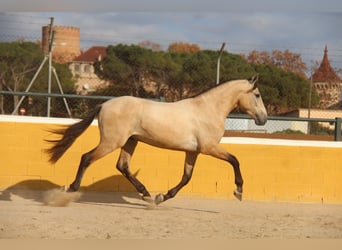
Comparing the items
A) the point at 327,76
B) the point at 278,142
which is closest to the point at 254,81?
the point at 327,76

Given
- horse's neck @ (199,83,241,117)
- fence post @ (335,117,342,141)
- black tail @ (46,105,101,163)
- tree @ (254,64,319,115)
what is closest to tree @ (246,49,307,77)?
tree @ (254,64,319,115)

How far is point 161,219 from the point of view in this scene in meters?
6.53

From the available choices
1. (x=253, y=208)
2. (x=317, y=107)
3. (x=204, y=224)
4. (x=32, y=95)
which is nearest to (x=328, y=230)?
(x=204, y=224)

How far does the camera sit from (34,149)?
8578 mm

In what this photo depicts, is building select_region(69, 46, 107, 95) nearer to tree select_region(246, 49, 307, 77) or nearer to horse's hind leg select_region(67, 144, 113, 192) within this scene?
horse's hind leg select_region(67, 144, 113, 192)

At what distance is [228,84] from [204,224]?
1813 millimetres

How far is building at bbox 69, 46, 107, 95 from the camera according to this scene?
622 centimetres

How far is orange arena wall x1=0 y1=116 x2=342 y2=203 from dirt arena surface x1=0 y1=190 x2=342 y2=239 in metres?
0.21

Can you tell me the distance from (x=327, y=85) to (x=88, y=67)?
265 centimetres

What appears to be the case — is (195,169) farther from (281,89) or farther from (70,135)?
(70,135)

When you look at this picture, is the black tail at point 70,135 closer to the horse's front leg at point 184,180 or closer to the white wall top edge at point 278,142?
the horse's front leg at point 184,180

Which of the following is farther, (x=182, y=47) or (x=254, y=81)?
(x=254, y=81)

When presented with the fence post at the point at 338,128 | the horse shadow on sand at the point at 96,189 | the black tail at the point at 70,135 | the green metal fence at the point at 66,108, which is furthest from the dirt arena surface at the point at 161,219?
the green metal fence at the point at 66,108

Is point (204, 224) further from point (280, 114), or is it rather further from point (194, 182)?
point (280, 114)
